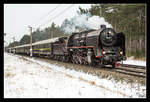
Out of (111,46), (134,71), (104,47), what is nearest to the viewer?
(134,71)

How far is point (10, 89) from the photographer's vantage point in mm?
6410

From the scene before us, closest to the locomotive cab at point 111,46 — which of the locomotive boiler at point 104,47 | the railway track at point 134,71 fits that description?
the locomotive boiler at point 104,47

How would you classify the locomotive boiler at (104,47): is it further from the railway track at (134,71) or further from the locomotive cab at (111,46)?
the railway track at (134,71)

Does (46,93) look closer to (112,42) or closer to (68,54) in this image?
(112,42)

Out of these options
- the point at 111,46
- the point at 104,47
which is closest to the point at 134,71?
the point at 111,46

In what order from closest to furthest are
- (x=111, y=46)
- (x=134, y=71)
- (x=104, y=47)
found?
(x=134, y=71) < (x=104, y=47) < (x=111, y=46)

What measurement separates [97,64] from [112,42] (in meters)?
2.55

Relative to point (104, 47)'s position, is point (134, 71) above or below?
below

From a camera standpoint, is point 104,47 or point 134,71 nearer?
point 134,71

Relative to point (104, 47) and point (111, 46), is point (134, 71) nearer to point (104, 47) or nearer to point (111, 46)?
point (111, 46)

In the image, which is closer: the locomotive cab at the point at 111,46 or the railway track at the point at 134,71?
the railway track at the point at 134,71

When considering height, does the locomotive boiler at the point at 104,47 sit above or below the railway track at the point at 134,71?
above

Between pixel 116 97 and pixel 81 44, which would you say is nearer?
pixel 116 97

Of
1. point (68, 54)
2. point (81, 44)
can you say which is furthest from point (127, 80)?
point (68, 54)
